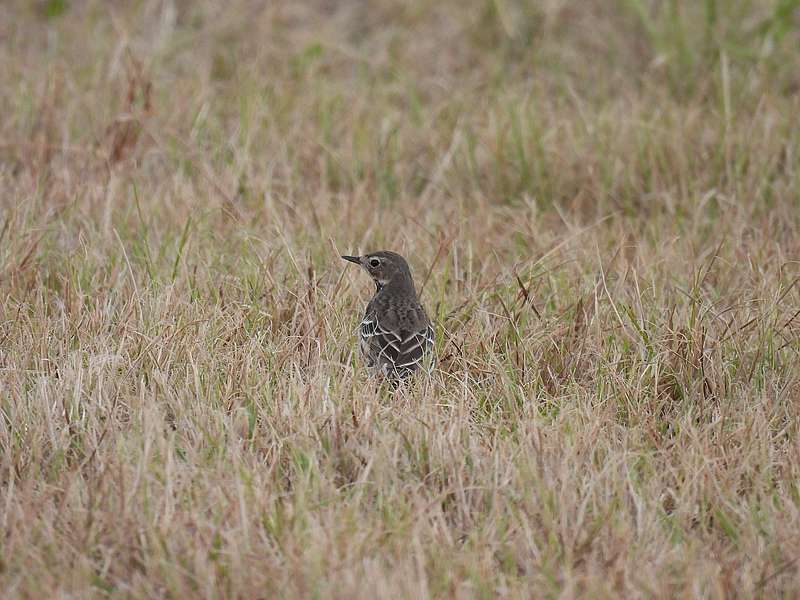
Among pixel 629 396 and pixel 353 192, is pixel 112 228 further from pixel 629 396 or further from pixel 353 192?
pixel 629 396

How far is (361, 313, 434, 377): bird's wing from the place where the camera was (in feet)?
16.8

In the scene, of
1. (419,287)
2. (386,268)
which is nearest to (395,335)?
(386,268)

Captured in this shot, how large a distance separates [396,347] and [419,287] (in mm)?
1039

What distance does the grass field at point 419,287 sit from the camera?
385 cm

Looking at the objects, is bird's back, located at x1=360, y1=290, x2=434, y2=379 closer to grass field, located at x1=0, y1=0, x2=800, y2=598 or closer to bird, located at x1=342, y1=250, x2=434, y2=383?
bird, located at x1=342, y1=250, x2=434, y2=383

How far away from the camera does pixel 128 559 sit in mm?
3746

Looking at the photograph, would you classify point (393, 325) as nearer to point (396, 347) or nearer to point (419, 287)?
point (396, 347)

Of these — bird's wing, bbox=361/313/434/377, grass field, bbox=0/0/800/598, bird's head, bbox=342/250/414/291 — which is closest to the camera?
grass field, bbox=0/0/800/598

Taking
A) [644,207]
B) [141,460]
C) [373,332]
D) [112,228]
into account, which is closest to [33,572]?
[141,460]

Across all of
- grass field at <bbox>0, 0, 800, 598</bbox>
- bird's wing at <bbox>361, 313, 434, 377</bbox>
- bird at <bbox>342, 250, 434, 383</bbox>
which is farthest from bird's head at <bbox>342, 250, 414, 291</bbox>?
bird's wing at <bbox>361, 313, 434, 377</bbox>

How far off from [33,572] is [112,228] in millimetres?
3022

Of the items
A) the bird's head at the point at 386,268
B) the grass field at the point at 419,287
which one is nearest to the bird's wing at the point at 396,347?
the grass field at the point at 419,287

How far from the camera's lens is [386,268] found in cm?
575

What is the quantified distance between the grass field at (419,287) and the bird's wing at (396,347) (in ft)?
0.34
